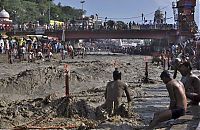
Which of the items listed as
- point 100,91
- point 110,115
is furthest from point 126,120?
point 100,91

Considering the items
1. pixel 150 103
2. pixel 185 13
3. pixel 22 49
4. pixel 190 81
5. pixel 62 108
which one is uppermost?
pixel 185 13

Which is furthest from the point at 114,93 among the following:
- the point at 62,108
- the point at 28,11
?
the point at 28,11

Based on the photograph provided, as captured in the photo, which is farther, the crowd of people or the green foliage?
the green foliage

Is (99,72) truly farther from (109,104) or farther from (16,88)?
(109,104)

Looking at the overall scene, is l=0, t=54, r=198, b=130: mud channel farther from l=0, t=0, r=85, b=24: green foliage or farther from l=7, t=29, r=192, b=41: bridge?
l=0, t=0, r=85, b=24: green foliage

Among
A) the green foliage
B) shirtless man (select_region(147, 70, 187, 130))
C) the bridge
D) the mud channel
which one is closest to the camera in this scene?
shirtless man (select_region(147, 70, 187, 130))

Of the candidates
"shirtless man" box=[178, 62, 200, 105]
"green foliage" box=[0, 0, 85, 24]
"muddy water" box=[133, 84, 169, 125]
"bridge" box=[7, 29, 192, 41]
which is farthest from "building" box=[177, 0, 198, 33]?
"shirtless man" box=[178, 62, 200, 105]

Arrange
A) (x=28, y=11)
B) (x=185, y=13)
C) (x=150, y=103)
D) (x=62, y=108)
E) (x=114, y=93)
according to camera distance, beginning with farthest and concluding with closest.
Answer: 1. (x=28, y=11)
2. (x=185, y=13)
3. (x=150, y=103)
4. (x=62, y=108)
5. (x=114, y=93)

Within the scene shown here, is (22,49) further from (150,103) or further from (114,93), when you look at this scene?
(114,93)

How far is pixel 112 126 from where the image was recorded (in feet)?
37.7

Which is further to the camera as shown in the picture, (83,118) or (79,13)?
(79,13)

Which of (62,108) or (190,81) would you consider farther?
(62,108)

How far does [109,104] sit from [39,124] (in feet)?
6.18

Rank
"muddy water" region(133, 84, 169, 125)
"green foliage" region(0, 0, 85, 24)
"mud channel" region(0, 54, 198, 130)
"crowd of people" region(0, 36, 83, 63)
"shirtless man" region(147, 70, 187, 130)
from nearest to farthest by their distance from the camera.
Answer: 1. "shirtless man" region(147, 70, 187, 130)
2. "mud channel" region(0, 54, 198, 130)
3. "muddy water" region(133, 84, 169, 125)
4. "crowd of people" region(0, 36, 83, 63)
5. "green foliage" region(0, 0, 85, 24)
